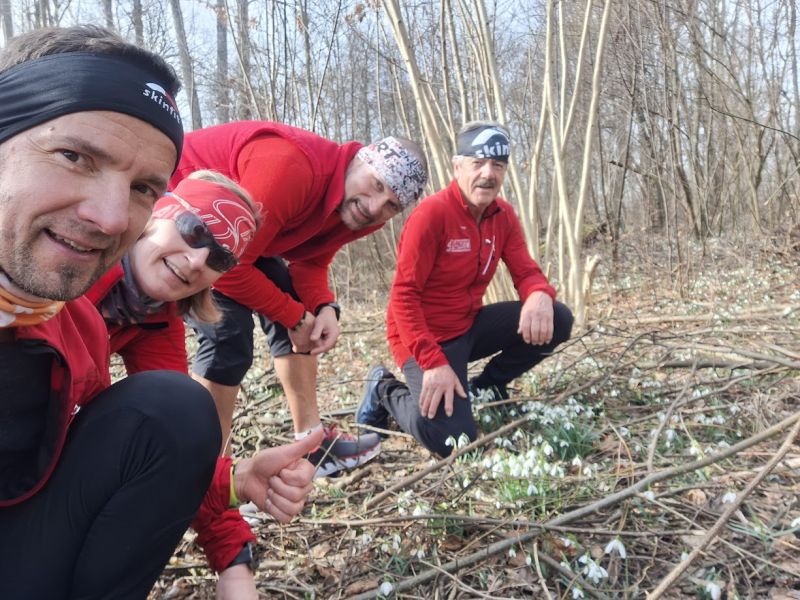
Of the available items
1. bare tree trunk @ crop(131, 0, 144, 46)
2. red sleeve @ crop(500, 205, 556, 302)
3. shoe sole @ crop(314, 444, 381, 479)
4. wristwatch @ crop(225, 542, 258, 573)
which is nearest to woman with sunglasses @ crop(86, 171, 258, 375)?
wristwatch @ crop(225, 542, 258, 573)

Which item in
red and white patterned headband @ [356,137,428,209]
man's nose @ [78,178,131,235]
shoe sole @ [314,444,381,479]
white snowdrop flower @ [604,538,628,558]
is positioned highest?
red and white patterned headband @ [356,137,428,209]

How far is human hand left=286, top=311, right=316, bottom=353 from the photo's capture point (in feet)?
8.91

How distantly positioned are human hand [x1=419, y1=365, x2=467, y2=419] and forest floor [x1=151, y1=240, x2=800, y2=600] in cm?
27

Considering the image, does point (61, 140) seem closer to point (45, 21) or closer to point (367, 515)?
point (367, 515)

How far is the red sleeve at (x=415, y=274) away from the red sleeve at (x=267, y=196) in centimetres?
72

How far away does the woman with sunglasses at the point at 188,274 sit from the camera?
170 centimetres

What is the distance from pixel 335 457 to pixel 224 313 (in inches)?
33.3

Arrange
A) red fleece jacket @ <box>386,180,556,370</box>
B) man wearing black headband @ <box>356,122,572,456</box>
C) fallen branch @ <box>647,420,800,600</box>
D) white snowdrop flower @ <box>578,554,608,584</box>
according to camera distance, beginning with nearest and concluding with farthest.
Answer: fallen branch @ <box>647,420,800,600</box>
white snowdrop flower @ <box>578,554,608,584</box>
man wearing black headband @ <box>356,122,572,456</box>
red fleece jacket @ <box>386,180,556,370</box>

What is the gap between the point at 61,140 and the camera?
1092 mm

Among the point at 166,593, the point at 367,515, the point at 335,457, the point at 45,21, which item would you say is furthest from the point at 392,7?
the point at 45,21

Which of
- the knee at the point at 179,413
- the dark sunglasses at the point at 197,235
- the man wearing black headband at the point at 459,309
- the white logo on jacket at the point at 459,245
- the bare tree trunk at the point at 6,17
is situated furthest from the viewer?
the bare tree trunk at the point at 6,17

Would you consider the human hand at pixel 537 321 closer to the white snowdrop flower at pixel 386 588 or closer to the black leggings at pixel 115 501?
the white snowdrop flower at pixel 386 588

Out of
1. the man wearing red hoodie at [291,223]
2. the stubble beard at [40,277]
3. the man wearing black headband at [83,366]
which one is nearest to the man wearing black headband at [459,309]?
the man wearing red hoodie at [291,223]

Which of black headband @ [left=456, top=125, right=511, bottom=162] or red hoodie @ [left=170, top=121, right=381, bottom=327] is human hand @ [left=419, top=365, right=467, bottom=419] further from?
black headband @ [left=456, top=125, right=511, bottom=162]
